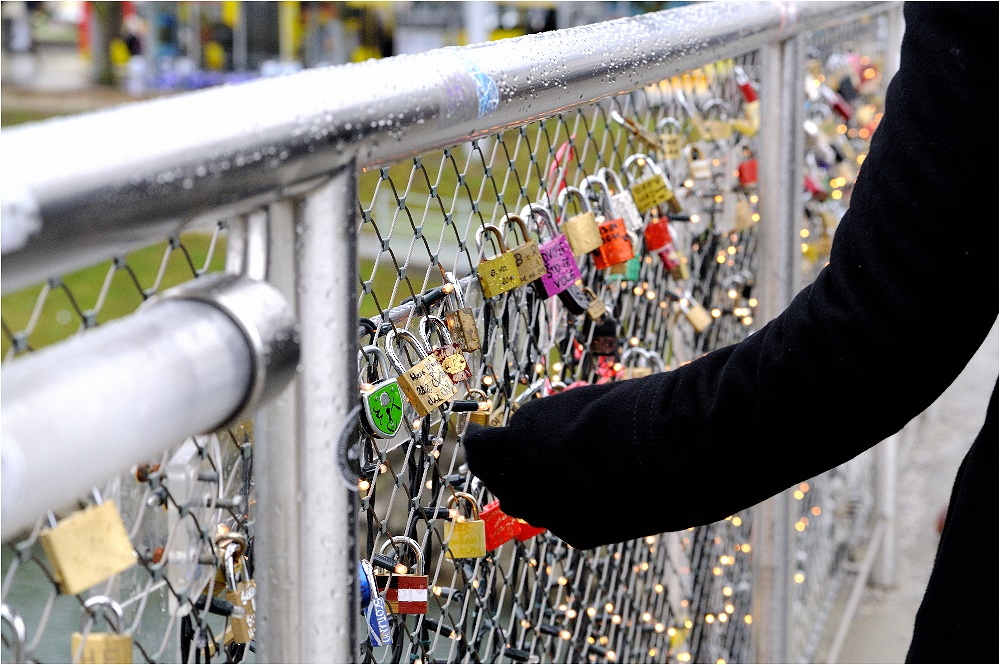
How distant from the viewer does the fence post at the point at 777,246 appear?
2170 mm

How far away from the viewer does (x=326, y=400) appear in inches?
30.0

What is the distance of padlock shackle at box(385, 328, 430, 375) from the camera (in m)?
1.13

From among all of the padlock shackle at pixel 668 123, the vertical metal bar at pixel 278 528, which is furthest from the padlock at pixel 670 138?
the vertical metal bar at pixel 278 528

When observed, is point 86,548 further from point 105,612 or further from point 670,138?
point 670,138

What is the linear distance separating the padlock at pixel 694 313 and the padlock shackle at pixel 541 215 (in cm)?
57

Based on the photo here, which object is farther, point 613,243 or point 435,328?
point 613,243

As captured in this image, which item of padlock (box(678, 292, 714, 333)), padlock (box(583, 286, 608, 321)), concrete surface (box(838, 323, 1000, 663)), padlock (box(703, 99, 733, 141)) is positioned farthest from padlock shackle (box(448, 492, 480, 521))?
concrete surface (box(838, 323, 1000, 663))

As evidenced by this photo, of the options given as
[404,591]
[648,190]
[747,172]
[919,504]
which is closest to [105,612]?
[404,591]

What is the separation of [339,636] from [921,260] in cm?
49

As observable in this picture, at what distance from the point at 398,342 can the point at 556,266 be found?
0.99 feet

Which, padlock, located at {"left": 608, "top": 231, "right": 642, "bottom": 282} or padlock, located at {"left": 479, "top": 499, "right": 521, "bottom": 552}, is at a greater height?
padlock, located at {"left": 608, "top": 231, "right": 642, "bottom": 282}

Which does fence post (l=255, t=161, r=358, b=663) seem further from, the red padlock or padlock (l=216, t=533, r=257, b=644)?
the red padlock

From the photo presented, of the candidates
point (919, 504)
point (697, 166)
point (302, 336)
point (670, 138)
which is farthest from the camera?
point (919, 504)

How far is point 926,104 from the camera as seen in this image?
33.7 inches
